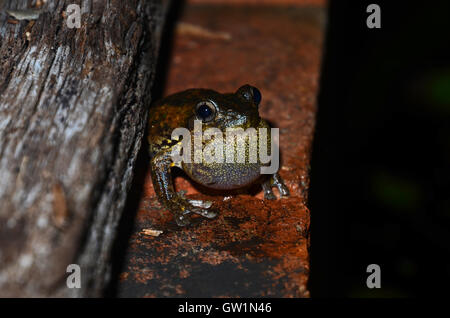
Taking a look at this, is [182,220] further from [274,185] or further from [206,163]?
[274,185]

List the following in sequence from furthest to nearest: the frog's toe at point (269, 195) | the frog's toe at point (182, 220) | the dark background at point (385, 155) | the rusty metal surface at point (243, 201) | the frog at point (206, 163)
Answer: the dark background at point (385, 155)
the frog's toe at point (269, 195)
the frog at point (206, 163)
the frog's toe at point (182, 220)
the rusty metal surface at point (243, 201)

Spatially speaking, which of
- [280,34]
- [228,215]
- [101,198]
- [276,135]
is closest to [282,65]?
[280,34]

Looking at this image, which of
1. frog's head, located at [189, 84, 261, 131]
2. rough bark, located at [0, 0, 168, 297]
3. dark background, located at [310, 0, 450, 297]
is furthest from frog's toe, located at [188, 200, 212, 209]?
dark background, located at [310, 0, 450, 297]

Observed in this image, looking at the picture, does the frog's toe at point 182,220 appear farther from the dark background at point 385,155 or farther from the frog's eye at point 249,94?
the dark background at point 385,155

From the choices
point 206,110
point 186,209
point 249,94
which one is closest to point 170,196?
point 186,209

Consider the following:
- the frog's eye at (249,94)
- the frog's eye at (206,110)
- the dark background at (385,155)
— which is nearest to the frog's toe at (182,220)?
the frog's eye at (206,110)

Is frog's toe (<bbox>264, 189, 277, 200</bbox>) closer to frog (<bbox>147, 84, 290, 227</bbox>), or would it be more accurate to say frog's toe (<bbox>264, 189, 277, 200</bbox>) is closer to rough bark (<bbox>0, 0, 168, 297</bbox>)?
frog (<bbox>147, 84, 290, 227</bbox>)

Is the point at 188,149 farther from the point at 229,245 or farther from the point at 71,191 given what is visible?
the point at 71,191

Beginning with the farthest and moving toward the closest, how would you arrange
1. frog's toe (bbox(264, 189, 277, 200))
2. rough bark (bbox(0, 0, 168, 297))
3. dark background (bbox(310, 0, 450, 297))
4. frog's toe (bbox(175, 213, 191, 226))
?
dark background (bbox(310, 0, 450, 297)) → frog's toe (bbox(264, 189, 277, 200)) → frog's toe (bbox(175, 213, 191, 226)) → rough bark (bbox(0, 0, 168, 297))
